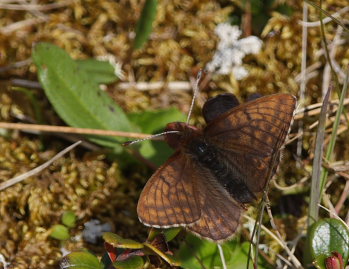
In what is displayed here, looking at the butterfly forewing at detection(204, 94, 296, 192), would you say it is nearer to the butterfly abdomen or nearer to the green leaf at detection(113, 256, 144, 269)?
the butterfly abdomen

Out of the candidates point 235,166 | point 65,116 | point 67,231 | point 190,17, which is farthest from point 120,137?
point 190,17

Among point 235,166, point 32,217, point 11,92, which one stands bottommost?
point 32,217

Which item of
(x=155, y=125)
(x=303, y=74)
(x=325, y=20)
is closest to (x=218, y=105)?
(x=155, y=125)

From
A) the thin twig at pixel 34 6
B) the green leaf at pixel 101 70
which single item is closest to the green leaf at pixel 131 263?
the green leaf at pixel 101 70

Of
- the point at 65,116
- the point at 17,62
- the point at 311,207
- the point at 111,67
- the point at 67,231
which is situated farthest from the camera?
the point at 17,62

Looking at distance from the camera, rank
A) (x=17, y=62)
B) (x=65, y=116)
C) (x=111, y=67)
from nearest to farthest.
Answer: (x=65, y=116), (x=111, y=67), (x=17, y=62)

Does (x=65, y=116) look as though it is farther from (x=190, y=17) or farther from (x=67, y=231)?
(x=190, y=17)

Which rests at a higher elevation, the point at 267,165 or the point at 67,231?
the point at 267,165
